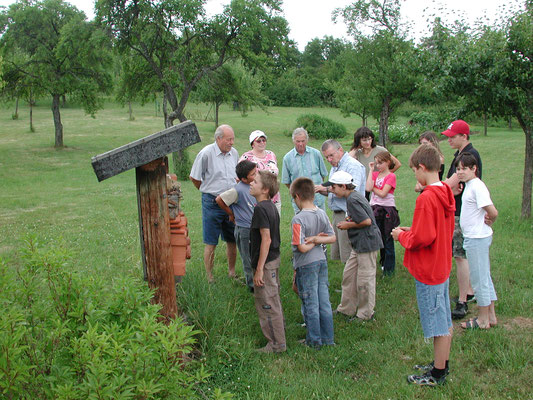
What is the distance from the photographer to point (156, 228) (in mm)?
3732

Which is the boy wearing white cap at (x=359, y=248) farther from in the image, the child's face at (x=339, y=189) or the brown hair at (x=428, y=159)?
the brown hair at (x=428, y=159)

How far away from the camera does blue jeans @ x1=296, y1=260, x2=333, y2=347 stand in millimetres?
4430

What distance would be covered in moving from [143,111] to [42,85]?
2262 cm

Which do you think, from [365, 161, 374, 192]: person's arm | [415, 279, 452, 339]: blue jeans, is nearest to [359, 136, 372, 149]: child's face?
[365, 161, 374, 192]: person's arm

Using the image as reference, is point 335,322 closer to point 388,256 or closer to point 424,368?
point 424,368

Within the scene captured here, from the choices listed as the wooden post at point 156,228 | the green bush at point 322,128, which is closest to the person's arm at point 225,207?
the wooden post at point 156,228

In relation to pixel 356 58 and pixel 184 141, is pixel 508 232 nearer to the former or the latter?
pixel 184 141

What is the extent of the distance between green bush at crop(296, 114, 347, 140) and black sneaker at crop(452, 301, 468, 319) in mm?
31674

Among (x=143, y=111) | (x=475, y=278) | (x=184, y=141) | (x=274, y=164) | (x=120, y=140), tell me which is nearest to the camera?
(x=184, y=141)

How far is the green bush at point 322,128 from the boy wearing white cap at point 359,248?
31.6m

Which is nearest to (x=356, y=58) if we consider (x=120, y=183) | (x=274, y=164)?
(x=120, y=183)

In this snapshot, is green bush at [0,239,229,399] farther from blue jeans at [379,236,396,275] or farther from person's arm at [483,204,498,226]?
blue jeans at [379,236,396,275]

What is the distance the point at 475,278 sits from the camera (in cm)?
454

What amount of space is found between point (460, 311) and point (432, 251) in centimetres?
176
